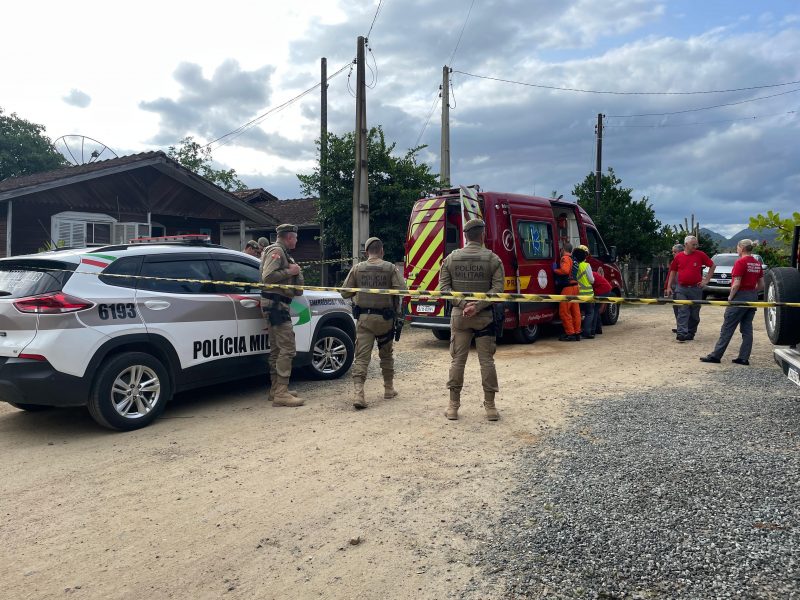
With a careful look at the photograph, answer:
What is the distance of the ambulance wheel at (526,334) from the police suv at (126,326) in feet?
16.1

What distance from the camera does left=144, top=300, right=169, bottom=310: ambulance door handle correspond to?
557cm

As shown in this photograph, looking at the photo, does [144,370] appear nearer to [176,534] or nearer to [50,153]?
[176,534]

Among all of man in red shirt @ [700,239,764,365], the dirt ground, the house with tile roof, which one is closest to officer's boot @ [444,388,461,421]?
the dirt ground

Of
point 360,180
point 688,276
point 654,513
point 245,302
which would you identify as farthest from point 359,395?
point 360,180

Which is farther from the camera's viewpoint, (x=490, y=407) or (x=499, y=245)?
(x=499, y=245)

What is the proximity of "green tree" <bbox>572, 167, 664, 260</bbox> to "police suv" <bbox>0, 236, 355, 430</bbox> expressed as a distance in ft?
59.8

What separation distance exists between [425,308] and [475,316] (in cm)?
441

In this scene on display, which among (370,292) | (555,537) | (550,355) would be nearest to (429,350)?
(550,355)

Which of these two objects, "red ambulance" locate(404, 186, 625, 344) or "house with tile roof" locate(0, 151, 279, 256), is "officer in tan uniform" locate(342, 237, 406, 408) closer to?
"red ambulance" locate(404, 186, 625, 344)

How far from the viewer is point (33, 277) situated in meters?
5.09

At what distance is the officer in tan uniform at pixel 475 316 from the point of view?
5664 millimetres

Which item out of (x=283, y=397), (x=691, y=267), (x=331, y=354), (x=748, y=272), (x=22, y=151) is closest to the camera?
(x=283, y=397)

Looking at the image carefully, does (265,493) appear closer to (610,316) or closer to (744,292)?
(744,292)

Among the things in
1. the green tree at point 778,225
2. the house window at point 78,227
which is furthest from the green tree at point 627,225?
the house window at point 78,227
